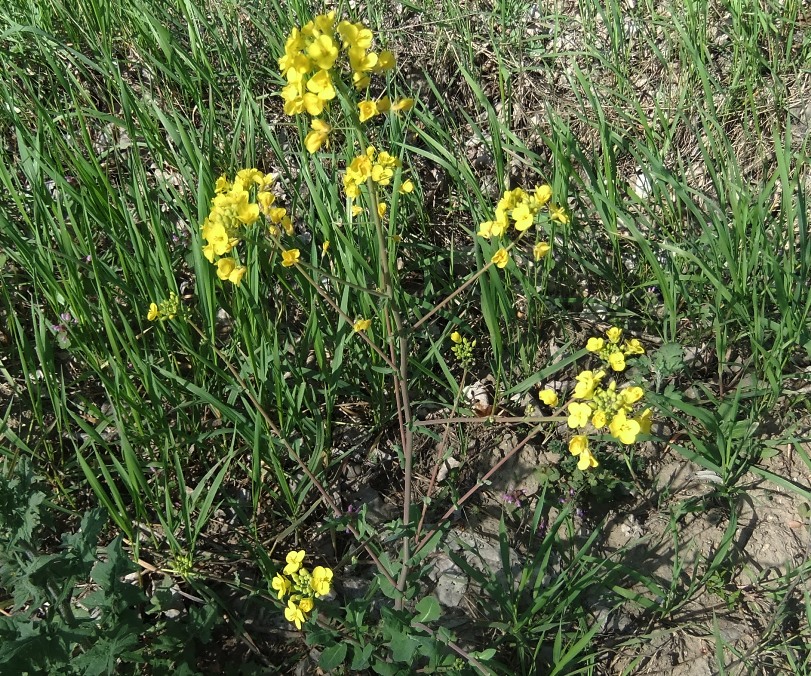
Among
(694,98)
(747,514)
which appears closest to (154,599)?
(747,514)

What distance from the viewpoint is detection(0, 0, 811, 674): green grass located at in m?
1.88

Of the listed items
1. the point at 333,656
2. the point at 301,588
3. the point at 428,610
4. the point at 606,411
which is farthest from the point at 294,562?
the point at 606,411

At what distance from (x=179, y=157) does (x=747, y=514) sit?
2.30 metres

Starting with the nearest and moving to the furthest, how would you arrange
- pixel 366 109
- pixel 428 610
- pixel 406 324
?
pixel 366 109 < pixel 428 610 < pixel 406 324

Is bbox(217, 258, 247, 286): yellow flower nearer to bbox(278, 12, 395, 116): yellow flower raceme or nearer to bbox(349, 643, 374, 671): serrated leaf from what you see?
bbox(278, 12, 395, 116): yellow flower raceme

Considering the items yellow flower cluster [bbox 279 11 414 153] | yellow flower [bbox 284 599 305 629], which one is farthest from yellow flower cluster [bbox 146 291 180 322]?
yellow flower [bbox 284 599 305 629]

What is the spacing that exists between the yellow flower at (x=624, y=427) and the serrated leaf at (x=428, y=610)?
0.61 meters

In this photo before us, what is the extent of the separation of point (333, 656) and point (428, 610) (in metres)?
0.24

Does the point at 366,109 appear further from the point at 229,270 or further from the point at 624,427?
the point at 624,427

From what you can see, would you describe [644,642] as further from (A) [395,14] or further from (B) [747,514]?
(A) [395,14]

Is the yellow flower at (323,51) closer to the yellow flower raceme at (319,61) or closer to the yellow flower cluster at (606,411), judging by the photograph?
the yellow flower raceme at (319,61)

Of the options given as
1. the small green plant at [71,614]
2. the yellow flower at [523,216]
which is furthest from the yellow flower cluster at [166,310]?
the yellow flower at [523,216]

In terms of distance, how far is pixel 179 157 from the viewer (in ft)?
8.37

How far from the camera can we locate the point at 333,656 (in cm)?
156
